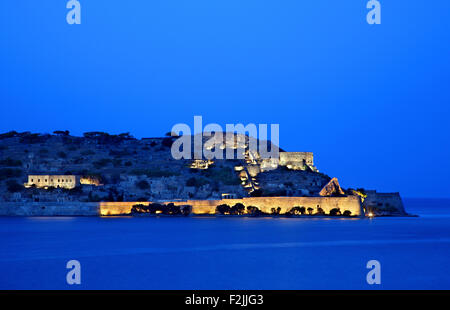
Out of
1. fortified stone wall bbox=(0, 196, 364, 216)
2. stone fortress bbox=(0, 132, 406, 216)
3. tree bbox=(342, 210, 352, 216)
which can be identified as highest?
stone fortress bbox=(0, 132, 406, 216)

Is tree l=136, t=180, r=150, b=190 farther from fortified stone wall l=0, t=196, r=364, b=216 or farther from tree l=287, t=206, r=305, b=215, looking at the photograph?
tree l=287, t=206, r=305, b=215

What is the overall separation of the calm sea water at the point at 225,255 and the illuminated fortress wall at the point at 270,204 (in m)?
8.11

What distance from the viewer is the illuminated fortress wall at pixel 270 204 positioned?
5578 cm

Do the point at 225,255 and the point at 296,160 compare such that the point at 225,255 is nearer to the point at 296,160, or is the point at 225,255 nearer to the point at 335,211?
the point at 335,211

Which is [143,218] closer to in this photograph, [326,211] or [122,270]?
[326,211]

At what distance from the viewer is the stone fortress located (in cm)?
5956

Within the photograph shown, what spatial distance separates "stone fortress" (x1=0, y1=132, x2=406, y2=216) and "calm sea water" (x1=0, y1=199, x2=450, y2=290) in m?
12.1

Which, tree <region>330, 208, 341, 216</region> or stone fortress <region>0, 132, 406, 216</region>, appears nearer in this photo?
tree <region>330, 208, 341, 216</region>

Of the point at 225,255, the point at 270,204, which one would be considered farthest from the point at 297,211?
the point at 225,255

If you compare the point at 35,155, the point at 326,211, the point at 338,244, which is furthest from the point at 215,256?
the point at 35,155

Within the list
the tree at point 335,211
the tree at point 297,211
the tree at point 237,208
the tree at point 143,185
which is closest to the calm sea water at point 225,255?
the tree at point 335,211

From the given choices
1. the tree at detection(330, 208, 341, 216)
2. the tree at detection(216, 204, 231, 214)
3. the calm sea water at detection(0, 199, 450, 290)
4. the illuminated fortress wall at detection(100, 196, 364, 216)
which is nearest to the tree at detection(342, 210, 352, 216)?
the illuminated fortress wall at detection(100, 196, 364, 216)

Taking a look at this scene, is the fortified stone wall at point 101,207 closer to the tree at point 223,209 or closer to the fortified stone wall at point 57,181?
the tree at point 223,209
